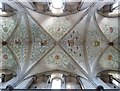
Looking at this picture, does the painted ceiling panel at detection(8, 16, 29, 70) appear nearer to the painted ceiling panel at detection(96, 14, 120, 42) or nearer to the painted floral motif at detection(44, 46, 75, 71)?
the painted floral motif at detection(44, 46, 75, 71)

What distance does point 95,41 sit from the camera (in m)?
12.8

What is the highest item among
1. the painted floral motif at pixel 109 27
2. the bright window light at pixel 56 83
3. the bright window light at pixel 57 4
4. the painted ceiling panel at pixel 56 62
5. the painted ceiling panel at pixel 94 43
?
→ the bright window light at pixel 57 4

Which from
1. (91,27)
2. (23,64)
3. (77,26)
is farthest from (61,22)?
(23,64)

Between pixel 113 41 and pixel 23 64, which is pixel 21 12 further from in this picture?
pixel 113 41

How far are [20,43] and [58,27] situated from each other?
256 cm

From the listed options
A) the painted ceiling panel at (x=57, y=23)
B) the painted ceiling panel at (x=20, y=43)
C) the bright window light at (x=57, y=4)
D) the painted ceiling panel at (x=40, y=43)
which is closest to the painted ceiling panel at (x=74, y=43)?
the painted ceiling panel at (x=57, y=23)

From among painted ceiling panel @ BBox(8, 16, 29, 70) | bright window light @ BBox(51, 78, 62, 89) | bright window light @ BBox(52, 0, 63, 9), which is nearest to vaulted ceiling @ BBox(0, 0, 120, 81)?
painted ceiling panel @ BBox(8, 16, 29, 70)

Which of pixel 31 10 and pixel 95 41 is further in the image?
pixel 95 41

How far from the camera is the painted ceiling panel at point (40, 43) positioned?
12.8 metres

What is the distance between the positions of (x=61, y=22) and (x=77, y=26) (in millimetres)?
1008

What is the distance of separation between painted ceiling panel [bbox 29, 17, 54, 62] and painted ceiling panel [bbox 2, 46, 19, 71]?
3.89 ft

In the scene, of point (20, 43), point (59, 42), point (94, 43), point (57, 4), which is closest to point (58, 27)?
point (59, 42)

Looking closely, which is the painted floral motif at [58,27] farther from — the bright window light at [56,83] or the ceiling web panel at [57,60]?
the bright window light at [56,83]

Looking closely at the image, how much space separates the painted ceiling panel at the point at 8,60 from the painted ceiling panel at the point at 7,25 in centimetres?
75
